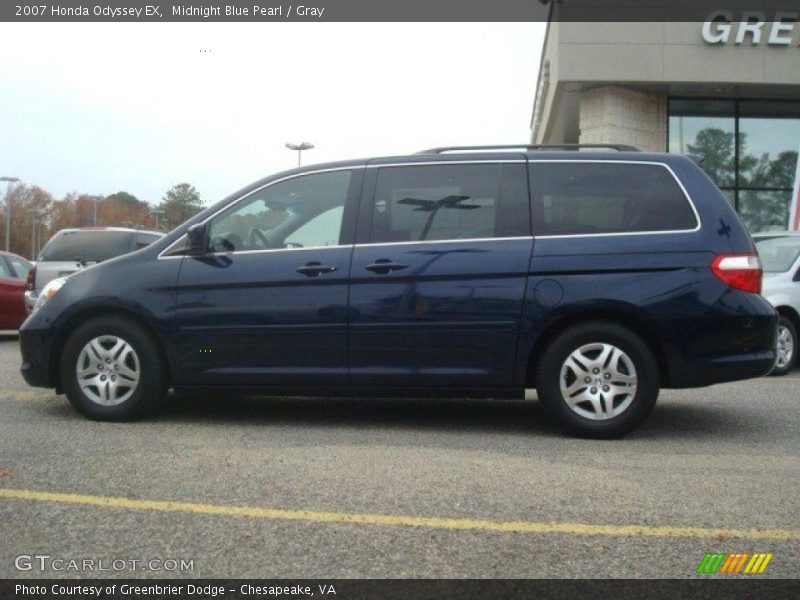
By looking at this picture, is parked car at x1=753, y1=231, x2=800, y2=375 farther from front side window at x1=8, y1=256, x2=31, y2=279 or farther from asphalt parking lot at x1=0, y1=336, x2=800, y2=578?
front side window at x1=8, y1=256, x2=31, y2=279

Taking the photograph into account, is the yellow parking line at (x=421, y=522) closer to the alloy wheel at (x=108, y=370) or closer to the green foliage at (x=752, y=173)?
the alloy wheel at (x=108, y=370)

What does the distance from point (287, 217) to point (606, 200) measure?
2.12 meters

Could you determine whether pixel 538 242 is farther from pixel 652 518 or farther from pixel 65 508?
pixel 65 508

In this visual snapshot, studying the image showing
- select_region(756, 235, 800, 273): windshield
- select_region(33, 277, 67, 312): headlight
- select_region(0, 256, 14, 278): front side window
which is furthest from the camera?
select_region(0, 256, 14, 278): front side window

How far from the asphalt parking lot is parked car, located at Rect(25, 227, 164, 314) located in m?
6.29

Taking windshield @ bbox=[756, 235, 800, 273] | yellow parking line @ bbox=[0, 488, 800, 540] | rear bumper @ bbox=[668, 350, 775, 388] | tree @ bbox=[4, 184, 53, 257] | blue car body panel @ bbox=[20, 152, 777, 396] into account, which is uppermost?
tree @ bbox=[4, 184, 53, 257]

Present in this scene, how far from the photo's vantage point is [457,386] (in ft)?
18.6

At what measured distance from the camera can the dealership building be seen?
701 inches

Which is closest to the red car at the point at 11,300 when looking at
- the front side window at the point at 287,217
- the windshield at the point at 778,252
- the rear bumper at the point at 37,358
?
the rear bumper at the point at 37,358

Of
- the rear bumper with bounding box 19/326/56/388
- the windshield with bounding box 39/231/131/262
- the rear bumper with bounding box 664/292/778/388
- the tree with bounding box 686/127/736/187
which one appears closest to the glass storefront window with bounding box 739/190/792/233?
the tree with bounding box 686/127/736/187

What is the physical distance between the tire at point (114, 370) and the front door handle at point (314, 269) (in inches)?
44.9

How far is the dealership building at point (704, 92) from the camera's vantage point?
58.4 ft

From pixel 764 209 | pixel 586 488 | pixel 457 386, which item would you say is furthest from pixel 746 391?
pixel 764 209

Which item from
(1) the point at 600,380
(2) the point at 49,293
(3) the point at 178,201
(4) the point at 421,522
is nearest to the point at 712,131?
(1) the point at 600,380
